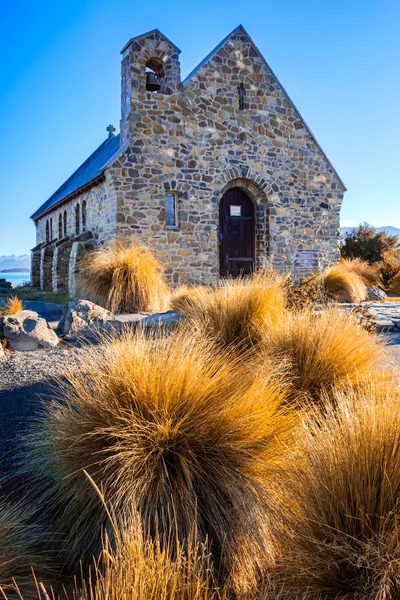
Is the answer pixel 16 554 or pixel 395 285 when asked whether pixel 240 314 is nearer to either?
pixel 16 554

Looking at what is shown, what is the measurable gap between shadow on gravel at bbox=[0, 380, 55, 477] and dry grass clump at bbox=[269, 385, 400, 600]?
1763 millimetres

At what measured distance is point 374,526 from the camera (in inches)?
80.0

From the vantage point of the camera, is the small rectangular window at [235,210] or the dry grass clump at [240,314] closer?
the dry grass clump at [240,314]

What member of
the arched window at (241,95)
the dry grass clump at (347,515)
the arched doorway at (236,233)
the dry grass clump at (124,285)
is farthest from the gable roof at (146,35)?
the dry grass clump at (347,515)

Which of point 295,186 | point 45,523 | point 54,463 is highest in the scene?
point 295,186

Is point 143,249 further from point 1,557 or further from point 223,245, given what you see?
point 1,557

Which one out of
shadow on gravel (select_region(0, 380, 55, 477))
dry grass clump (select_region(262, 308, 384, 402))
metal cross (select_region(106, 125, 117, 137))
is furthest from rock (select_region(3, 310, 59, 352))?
metal cross (select_region(106, 125, 117, 137))

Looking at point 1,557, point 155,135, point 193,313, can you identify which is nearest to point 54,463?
point 1,557

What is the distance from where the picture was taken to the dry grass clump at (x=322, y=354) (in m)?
4.10

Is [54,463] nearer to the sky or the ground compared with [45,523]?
nearer to the sky

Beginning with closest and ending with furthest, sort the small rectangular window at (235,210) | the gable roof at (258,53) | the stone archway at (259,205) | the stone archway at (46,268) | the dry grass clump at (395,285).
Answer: the gable roof at (258,53) → the stone archway at (259,205) → the small rectangular window at (235,210) → the dry grass clump at (395,285) → the stone archway at (46,268)

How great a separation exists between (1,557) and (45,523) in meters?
0.57

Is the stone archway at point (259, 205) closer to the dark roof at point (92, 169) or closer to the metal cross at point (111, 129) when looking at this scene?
the dark roof at point (92, 169)

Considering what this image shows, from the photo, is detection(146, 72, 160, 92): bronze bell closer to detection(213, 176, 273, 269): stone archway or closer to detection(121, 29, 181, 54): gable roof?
detection(121, 29, 181, 54): gable roof
